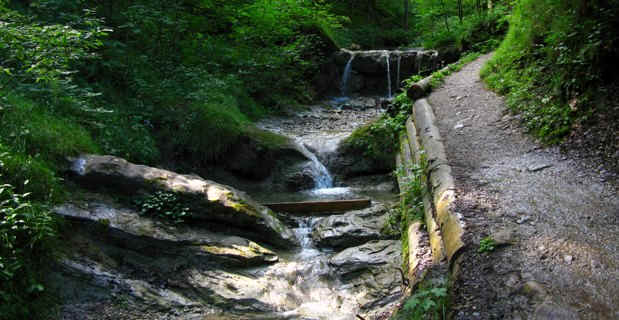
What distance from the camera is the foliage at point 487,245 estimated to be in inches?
117

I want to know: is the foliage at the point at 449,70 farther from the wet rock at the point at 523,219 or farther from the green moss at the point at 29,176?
the green moss at the point at 29,176

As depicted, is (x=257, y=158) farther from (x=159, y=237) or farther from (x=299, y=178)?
(x=159, y=237)

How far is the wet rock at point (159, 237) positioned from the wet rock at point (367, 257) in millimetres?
871

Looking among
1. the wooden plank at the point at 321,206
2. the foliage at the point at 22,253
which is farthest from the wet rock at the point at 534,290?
the wooden plank at the point at 321,206

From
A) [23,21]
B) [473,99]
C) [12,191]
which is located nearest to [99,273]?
[12,191]

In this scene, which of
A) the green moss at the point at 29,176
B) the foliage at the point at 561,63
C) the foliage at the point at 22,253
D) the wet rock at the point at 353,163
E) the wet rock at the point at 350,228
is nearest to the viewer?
the foliage at the point at 22,253

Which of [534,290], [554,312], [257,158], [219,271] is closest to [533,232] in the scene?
[534,290]

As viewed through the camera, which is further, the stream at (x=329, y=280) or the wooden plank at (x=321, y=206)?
the wooden plank at (x=321, y=206)

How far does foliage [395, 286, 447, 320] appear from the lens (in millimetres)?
2615

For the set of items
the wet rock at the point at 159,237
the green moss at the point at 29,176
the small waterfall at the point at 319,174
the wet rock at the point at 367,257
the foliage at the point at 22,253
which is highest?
the green moss at the point at 29,176

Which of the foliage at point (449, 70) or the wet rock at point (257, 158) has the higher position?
the foliage at point (449, 70)

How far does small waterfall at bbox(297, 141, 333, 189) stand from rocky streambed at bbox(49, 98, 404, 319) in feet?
7.04

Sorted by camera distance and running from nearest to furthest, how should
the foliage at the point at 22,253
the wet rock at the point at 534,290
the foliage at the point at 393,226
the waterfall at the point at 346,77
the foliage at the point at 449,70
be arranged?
the wet rock at the point at 534,290 → the foliage at the point at 22,253 → the foliage at the point at 393,226 → the foliage at the point at 449,70 → the waterfall at the point at 346,77

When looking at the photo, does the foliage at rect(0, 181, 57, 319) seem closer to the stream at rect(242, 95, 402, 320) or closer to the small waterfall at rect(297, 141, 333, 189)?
the stream at rect(242, 95, 402, 320)
